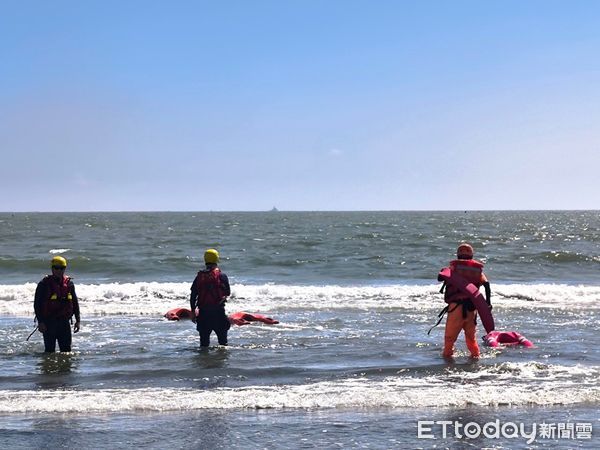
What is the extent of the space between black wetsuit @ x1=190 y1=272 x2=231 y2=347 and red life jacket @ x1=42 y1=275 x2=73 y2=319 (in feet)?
A: 5.91

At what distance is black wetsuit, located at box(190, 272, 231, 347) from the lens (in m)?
11.5

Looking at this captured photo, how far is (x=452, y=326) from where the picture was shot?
35.5 feet

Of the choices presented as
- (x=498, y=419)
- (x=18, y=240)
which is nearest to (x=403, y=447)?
(x=498, y=419)

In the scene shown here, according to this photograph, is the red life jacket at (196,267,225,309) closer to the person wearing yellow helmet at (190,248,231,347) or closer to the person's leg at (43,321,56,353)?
the person wearing yellow helmet at (190,248,231,347)

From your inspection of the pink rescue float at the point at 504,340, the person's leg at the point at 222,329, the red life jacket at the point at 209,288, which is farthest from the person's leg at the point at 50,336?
the pink rescue float at the point at 504,340

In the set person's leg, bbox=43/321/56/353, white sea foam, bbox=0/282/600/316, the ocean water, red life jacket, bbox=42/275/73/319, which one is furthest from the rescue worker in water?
white sea foam, bbox=0/282/600/316

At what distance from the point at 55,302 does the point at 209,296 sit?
7.40ft

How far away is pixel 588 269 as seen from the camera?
32.3 metres

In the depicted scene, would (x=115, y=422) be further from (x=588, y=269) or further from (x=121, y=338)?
(x=588, y=269)

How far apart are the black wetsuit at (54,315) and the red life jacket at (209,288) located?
1836 millimetres

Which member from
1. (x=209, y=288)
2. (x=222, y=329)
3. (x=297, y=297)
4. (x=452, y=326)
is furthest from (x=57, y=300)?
(x=297, y=297)

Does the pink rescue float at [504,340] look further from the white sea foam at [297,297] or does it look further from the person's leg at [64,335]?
the person's leg at [64,335]

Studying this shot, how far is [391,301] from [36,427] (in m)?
13.7

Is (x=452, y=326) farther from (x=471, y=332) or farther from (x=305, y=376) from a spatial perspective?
(x=305, y=376)
